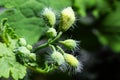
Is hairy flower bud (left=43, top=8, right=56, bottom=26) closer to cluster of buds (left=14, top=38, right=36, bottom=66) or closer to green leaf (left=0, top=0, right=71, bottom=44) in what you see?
cluster of buds (left=14, top=38, right=36, bottom=66)

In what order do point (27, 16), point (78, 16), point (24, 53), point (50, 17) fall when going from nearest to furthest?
point (24, 53), point (50, 17), point (27, 16), point (78, 16)

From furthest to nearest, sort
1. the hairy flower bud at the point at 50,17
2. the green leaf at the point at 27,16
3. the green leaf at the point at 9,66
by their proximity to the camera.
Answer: the green leaf at the point at 27,16, the hairy flower bud at the point at 50,17, the green leaf at the point at 9,66

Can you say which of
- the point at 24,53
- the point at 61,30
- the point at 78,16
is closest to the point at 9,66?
the point at 24,53

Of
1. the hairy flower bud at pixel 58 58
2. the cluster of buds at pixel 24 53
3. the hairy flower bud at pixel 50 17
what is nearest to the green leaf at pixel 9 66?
the cluster of buds at pixel 24 53

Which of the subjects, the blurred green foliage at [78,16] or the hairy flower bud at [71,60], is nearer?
the hairy flower bud at [71,60]

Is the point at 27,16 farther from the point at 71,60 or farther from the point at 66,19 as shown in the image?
the point at 71,60

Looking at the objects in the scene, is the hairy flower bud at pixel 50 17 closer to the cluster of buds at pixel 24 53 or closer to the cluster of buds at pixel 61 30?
the cluster of buds at pixel 61 30

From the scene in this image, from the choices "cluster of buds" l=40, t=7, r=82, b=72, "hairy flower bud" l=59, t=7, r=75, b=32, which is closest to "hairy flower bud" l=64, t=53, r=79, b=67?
"cluster of buds" l=40, t=7, r=82, b=72

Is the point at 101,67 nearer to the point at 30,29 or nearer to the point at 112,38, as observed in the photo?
the point at 112,38
